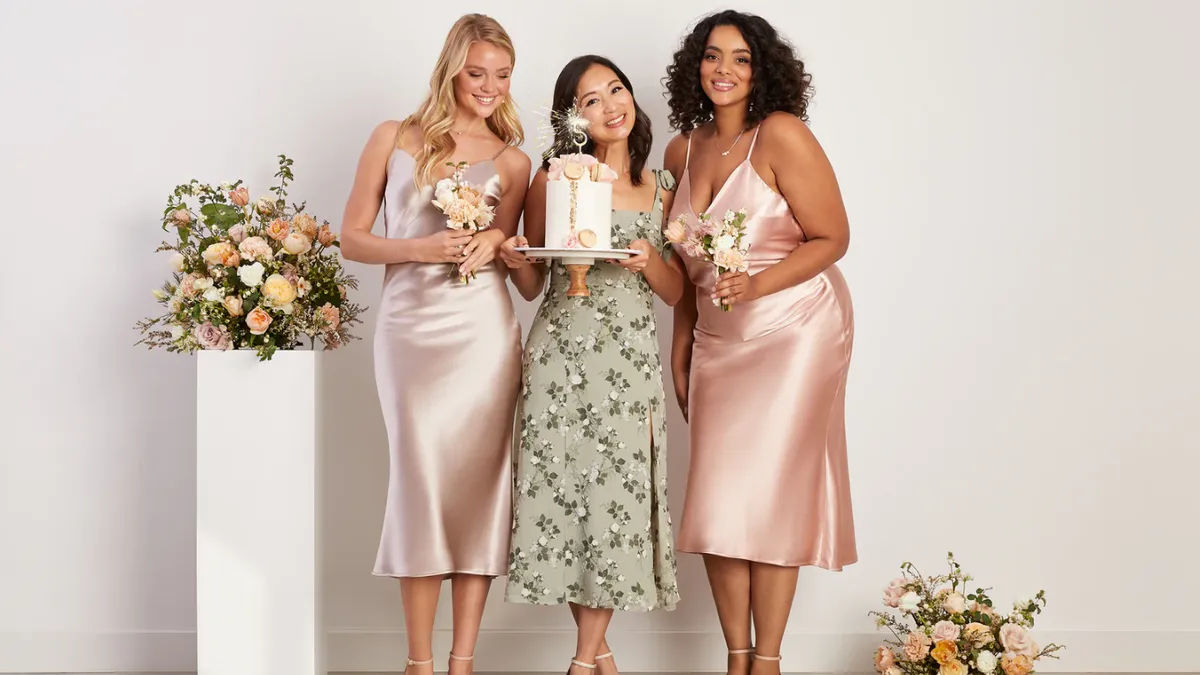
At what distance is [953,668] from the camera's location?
3457 millimetres

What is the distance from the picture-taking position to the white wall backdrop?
13.1 ft

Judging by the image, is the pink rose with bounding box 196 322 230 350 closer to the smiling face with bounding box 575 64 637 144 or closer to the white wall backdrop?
the white wall backdrop

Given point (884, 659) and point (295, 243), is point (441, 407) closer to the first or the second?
point (295, 243)

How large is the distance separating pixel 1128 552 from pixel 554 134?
9.25 ft

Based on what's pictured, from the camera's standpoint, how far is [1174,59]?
414 centimetres

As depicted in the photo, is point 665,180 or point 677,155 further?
point 677,155

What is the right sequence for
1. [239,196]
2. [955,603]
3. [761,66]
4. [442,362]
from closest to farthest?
1. [442,362]
2. [761,66]
3. [239,196]
4. [955,603]

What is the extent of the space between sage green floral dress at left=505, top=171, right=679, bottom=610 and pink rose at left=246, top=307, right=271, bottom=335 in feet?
2.64

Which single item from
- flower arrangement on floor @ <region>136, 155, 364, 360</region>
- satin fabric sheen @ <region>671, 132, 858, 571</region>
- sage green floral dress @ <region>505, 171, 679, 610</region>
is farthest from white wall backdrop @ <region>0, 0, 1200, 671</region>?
sage green floral dress @ <region>505, 171, 679, 610</region>

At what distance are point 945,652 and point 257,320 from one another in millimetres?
2432

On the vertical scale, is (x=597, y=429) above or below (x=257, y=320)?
below

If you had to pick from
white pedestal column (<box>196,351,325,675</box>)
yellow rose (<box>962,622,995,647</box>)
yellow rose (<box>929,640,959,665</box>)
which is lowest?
yellow rose (<box>929,640,959,665</box>)

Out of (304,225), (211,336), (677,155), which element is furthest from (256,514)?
(677,155)

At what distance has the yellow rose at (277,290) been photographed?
314 cm
